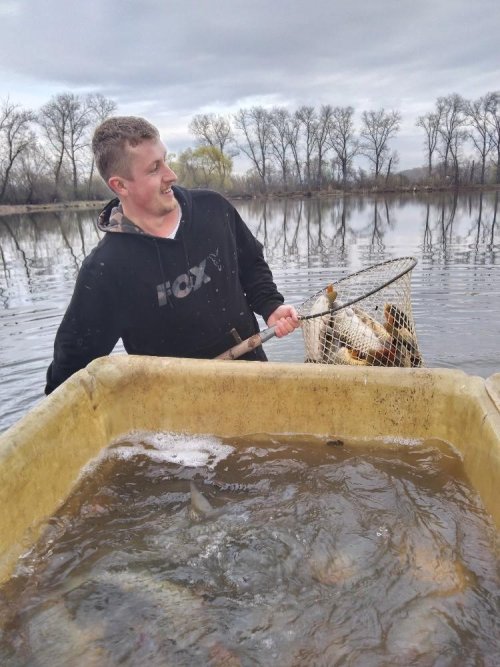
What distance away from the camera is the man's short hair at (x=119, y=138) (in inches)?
105

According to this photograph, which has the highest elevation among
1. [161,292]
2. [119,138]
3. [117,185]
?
[119,138]

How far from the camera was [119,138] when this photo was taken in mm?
2664

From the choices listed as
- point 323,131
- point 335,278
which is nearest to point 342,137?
point 323,131

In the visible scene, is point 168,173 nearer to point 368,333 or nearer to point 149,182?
point 149,182

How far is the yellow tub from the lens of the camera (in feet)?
6.16

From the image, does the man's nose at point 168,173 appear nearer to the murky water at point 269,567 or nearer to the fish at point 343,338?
the fish at point 343,338

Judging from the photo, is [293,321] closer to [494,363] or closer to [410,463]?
[410,463]

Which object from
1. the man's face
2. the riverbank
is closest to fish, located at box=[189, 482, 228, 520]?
the man's face

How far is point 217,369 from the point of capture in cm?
247

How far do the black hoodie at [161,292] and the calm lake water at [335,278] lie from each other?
91.1 inches

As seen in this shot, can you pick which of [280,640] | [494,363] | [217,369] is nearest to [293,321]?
[217,369]

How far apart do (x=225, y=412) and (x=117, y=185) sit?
139 cm

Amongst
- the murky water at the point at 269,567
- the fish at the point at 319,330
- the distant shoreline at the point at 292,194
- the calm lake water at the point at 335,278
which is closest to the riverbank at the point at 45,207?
the distant shoreline at the point at 292,194

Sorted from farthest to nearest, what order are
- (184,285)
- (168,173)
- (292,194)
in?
(292,194) < (184,285) < (168,173)
